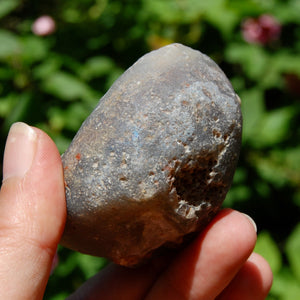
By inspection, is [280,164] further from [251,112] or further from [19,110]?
[19,110]

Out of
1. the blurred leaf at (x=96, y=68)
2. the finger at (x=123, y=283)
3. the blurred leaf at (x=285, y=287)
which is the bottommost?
the blurred leaf at (x=285, y=287)

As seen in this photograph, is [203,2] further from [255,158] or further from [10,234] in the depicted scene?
[10,234]

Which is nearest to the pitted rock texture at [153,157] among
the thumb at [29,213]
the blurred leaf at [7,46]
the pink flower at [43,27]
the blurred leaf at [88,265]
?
the thumb at [29,213]

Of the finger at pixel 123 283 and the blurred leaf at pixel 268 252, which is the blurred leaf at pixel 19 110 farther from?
the blurred leaf at pixel 268 252

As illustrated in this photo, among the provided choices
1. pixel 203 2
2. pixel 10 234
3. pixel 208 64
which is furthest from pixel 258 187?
pixel 10 234

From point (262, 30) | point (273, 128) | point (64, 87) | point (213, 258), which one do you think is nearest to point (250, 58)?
point (262, 30)

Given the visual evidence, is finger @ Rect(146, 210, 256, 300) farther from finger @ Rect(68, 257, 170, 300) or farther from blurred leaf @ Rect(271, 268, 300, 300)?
blurred leaf @ Rect(271, 268, 300, 300)

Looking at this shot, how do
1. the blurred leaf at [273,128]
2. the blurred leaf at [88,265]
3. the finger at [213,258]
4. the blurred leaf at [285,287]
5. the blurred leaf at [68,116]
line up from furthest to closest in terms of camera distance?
1. the blurred leaf at [273,128]
2. the blurred leaf at [68,116]
3. the blurred leaf at [88,265]
4. the blurred leaf at [285,287]
5. the finger at [213,258]
